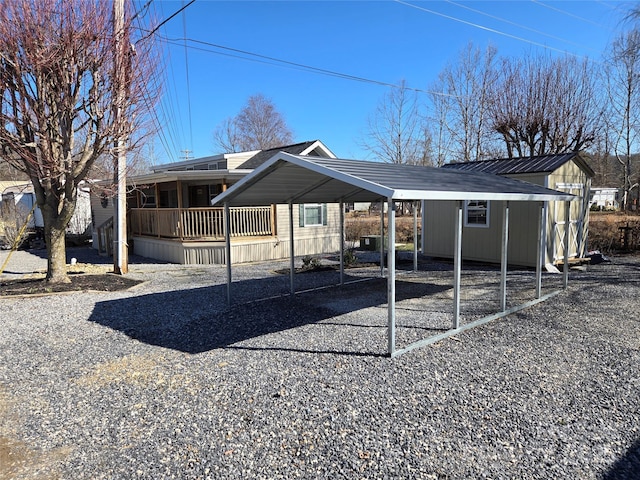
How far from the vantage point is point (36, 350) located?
17.0ft

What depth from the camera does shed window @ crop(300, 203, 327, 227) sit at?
1478 cm

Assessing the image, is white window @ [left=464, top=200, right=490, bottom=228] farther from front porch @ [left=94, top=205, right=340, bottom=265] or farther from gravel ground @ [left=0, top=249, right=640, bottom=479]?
front porch @ [left=94, top=205, right=340, bottom=265]

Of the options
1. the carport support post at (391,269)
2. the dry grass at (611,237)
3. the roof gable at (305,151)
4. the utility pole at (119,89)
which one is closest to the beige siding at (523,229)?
the dry grass at (611,237)

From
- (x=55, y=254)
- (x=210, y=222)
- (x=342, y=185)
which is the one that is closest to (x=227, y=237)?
(x=342, y=185)

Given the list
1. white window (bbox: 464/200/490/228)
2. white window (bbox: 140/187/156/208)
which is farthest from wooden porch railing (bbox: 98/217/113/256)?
white window (bbox: 464/200/490/228)

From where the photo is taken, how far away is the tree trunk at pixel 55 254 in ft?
29.6

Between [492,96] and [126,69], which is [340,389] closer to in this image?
[126,69]

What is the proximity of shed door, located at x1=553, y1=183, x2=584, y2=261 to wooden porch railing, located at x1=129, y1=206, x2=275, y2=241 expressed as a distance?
27.6 ft

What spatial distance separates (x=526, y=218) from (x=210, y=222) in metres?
9.16

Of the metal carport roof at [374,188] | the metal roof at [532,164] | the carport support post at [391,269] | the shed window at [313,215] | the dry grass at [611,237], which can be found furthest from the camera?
the shed window at [313,215]

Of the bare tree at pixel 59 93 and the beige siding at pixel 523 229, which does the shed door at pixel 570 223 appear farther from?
the bare tree at pixel 59 93

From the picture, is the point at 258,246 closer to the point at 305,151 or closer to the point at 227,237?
the point at 305,151

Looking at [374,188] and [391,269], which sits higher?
[374,188]

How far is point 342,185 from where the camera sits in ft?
25.4
